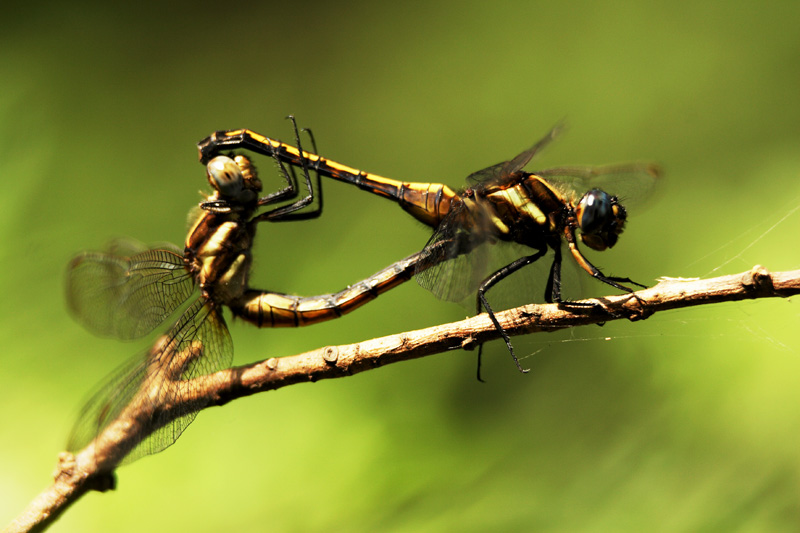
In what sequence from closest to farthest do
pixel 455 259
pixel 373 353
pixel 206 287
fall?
pixel 373 353 → pixel 455 259 → pixel 206 287

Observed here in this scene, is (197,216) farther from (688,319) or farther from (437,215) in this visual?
(688,319)

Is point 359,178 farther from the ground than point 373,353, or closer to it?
farther from the ground

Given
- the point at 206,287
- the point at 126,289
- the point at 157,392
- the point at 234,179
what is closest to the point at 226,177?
the point at 234,179

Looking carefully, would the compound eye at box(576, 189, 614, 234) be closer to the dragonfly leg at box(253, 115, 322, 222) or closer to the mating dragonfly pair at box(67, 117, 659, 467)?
the mating dragonfly pair at box(67, 117, 659, 467)

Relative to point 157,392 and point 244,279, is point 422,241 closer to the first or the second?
point 244,279

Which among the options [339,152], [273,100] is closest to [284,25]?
[273,100]

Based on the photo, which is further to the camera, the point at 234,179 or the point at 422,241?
the point at 422,241
